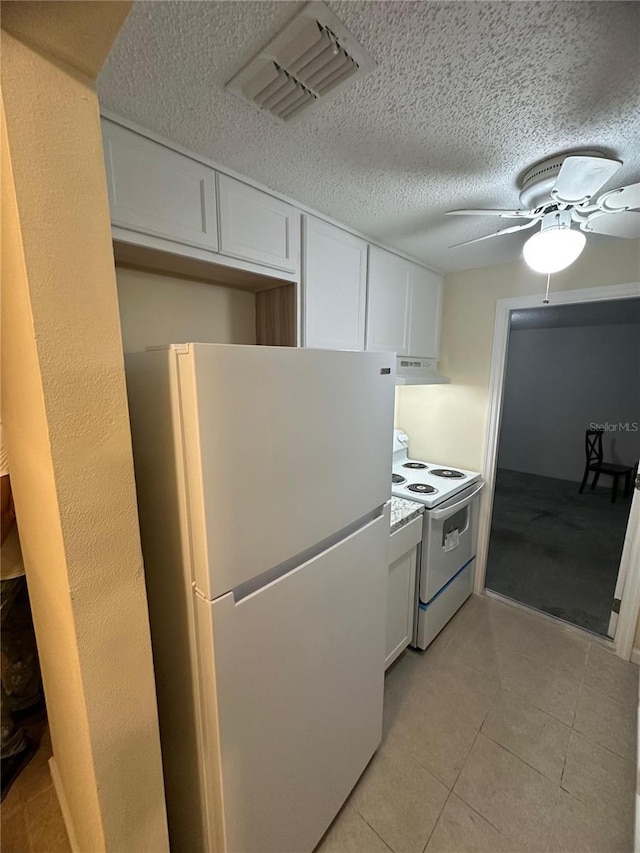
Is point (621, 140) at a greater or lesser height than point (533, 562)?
greater

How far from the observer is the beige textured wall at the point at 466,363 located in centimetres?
223

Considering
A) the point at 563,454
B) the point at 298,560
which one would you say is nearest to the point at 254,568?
the point at 298,560

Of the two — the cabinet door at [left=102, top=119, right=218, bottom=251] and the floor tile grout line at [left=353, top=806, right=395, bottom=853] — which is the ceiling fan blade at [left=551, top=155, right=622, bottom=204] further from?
the floor tile grout line at [left=353, top=806, right=395, bottom=853]

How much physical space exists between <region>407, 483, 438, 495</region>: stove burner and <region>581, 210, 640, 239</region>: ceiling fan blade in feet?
4.78

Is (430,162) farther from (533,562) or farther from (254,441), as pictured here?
(533,562)

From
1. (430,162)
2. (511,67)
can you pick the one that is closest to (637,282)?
(430,162)

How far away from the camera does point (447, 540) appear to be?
2.10 m

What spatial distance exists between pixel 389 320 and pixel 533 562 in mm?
2460

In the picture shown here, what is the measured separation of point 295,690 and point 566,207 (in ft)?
6.39

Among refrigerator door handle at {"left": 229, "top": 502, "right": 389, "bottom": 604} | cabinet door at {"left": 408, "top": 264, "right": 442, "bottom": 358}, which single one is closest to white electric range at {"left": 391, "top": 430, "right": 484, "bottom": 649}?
refrigerator door handle at {"left": 229, "top": 502, "right": 389, "bottom": 604}

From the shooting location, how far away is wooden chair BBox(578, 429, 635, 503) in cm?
453

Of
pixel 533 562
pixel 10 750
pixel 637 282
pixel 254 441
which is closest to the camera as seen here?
pixel 254 441

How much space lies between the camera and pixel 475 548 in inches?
98.5

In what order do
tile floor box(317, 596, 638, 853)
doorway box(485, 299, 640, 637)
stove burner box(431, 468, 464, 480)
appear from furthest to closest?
doorway box(485, 299, 640, 637)
stove burner box(431, 468, 464, 480)
tile floor box(317, 596, 638, 853)
